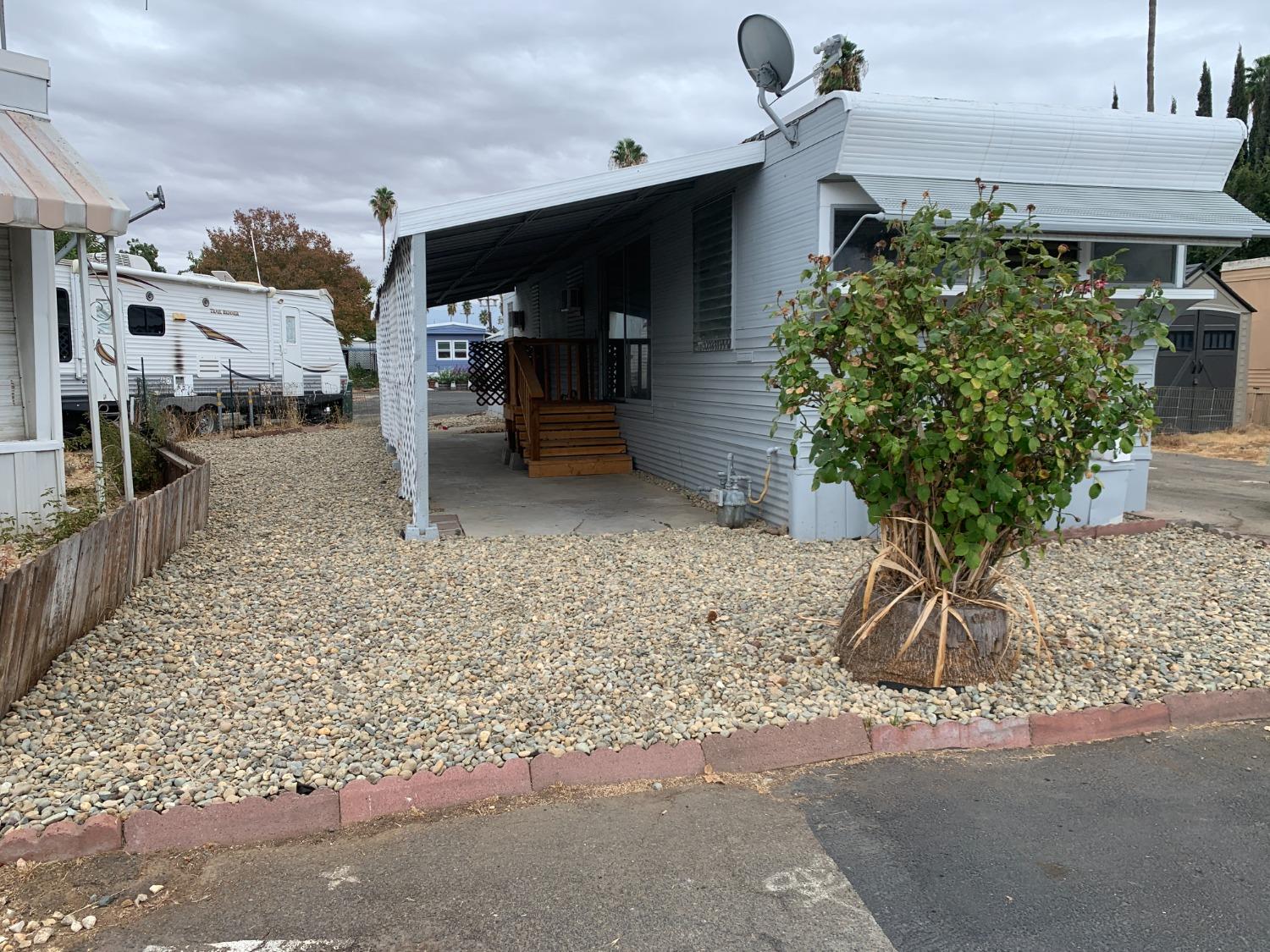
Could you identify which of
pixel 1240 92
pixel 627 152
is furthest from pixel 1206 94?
pixel 627 152

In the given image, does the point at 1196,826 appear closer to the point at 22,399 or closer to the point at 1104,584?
the point at 1104,584

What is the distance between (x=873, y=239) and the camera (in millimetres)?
7305

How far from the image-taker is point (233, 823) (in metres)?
3.15

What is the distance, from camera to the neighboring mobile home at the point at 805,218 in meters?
6.94

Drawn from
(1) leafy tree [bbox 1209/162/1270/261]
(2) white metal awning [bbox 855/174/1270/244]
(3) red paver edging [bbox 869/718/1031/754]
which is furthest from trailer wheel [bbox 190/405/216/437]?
(1) leafy tree [bbox 1209/162/1270/261]

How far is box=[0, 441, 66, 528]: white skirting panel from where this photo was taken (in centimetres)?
661

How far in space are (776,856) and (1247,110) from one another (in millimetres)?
43127

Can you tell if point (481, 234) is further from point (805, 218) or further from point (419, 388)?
point (805, 218)

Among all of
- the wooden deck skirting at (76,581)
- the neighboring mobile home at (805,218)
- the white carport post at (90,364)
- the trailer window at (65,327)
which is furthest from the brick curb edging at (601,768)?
the trailer window at (65,327)

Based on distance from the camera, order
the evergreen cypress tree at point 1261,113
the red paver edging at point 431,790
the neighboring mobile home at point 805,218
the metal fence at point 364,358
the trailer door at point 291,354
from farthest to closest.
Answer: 1. the metal fence at point 364,358
2. the evergreen cypress tree at point 1261,113
3. the trailer door at point 291,354
4. the neighboring mobile home at point 805,218
5. the red paver edging at point 431,790

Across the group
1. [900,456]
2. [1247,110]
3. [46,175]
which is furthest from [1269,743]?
[1247,110]

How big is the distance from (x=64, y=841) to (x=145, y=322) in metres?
15.3

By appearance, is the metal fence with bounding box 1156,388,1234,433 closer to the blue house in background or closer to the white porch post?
the white porch post

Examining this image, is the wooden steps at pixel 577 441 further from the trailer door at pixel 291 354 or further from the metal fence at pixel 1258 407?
the metal fence at pixel 1258 407
